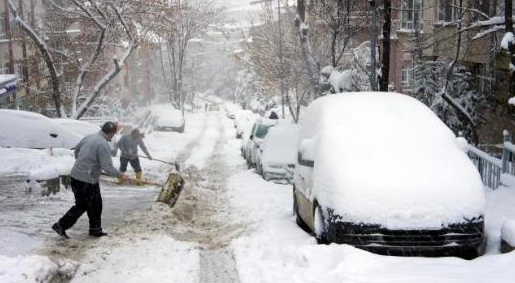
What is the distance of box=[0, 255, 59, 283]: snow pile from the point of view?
586cm

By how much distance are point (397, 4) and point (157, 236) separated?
2509cm

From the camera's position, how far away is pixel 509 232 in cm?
629

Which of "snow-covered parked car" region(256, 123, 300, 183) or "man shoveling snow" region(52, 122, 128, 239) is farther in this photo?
"snow-covered parked car" region(256, 123, 300, 183)

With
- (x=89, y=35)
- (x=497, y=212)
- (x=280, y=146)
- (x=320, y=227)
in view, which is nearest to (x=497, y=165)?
(x=497, y=212)

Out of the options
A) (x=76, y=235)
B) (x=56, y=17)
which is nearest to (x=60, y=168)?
(x=76, y=235)

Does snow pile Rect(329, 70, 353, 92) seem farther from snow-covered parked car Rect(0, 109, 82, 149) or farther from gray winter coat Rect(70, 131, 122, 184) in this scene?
gray winter coat Rect(70, 131, 122, 184)

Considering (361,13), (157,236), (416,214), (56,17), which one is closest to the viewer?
(416,214)

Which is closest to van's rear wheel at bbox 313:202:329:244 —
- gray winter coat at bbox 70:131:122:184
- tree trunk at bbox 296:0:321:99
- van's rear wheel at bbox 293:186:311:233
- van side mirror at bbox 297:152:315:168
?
van side mirror at bbox 297:152:315:168

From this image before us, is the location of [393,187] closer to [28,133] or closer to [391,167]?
[391,167]

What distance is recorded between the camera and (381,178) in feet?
21.2

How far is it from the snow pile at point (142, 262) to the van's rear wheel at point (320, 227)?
4.68 ft

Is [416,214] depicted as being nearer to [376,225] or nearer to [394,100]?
[376,225]

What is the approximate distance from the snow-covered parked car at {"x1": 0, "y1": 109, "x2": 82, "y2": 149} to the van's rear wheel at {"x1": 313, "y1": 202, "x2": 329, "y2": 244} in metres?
13.1

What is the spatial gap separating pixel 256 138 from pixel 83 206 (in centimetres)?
1213
